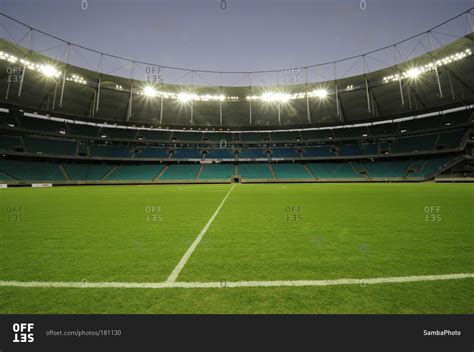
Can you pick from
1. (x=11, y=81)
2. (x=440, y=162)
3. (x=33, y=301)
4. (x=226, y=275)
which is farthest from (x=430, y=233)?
(x=11, y=81)

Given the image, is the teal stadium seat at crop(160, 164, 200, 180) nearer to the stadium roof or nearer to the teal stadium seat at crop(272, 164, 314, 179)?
the stadium roof

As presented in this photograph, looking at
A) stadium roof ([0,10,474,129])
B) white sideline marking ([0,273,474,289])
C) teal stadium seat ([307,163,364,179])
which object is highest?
stadium roof ([0,10,474,129])

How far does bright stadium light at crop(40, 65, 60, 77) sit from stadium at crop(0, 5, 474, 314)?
0.56 feet

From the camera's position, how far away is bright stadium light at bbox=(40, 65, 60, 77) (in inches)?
1562

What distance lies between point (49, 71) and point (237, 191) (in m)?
44.5

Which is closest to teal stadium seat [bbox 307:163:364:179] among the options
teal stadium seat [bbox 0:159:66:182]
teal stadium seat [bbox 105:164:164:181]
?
teal stadium seat [bbox 105:164:164:181]

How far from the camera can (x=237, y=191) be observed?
2169 cm

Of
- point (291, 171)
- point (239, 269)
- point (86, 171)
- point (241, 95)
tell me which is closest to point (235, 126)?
point (241, 95)

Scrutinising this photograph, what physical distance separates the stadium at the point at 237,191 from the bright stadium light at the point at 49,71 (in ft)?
0.56

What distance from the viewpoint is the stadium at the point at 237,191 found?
2.66m

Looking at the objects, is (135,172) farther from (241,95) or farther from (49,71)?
(241,95)

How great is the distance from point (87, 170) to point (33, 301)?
1911 inches

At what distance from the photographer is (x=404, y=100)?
147 feet

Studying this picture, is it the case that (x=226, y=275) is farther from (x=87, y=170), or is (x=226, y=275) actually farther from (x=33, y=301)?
(x=87, y=170)
